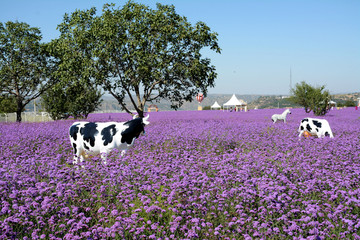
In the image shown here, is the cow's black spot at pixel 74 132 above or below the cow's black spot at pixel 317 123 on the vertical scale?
above

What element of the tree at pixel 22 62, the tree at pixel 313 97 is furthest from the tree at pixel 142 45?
the tree at pixel 313 97

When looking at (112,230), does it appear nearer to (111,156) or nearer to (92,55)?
(111,156)

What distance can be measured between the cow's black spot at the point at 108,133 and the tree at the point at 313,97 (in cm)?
2557

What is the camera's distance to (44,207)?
3551 mm

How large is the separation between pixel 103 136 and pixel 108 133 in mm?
137

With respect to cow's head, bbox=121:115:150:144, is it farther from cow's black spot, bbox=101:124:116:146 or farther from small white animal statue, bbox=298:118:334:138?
small white animal statue, bbox=298:118:334:138

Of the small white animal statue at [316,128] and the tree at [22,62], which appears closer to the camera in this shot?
the small white animal statue at [316,128]

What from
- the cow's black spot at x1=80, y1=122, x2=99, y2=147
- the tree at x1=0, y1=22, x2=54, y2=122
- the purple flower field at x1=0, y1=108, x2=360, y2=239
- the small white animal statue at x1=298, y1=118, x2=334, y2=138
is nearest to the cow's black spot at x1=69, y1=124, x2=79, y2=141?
the cow's black spot at x1=80, y1=122, x2=99, y2=147

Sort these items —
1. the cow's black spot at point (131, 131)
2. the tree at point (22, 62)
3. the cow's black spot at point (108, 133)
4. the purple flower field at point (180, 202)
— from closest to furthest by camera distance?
the purple flower field at point (180, 202) → the cow's black spot at point (108, 133) → the cow's black spot at point (131, 131) → the tree at point (22, 62)

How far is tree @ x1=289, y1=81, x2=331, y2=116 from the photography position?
94.4 ft

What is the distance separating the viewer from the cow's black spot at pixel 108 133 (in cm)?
746

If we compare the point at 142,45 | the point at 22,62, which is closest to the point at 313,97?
the point at 142,45

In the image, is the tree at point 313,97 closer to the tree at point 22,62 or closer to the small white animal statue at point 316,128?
the small white animal statue at point 316,128

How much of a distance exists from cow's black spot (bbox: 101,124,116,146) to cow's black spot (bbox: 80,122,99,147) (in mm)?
194
